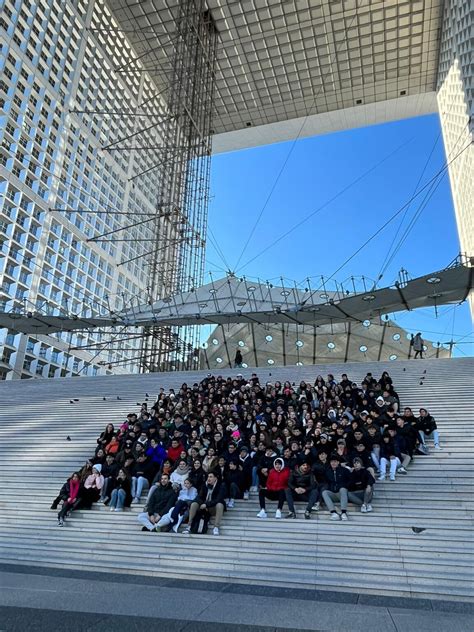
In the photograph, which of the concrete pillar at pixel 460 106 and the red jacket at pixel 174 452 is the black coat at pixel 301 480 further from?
the concrete pillar at pixel 460 106

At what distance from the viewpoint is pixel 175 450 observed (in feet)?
34.8

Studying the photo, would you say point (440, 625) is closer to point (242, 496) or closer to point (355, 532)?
point (355, 532)

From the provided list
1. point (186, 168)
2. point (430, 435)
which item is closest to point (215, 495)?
point (430, 435)

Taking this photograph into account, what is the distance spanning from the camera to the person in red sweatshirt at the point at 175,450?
34.5 feet

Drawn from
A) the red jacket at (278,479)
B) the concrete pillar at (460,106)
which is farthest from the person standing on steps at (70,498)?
the concrete pillar at (460,106)

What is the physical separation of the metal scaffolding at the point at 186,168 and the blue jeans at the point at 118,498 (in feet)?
86.3

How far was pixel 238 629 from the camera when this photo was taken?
4477mm

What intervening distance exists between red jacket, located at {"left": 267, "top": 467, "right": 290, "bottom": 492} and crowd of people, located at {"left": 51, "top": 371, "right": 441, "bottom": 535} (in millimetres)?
17

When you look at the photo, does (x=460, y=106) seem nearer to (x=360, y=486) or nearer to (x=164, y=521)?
(x=360, y=486)

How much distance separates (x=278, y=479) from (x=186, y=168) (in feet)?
109

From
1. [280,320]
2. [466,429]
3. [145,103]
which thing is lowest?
[466,429]

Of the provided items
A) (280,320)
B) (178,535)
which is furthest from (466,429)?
(280,320)

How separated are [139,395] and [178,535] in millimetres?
10491

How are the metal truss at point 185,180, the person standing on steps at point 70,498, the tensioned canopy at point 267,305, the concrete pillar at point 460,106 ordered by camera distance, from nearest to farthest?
1. the person standing on steps at point 70,498
2. the tensioned canopy at point 267,305
3. the concrete pillar at point 460,106
4. the metal truss at point 185,180
